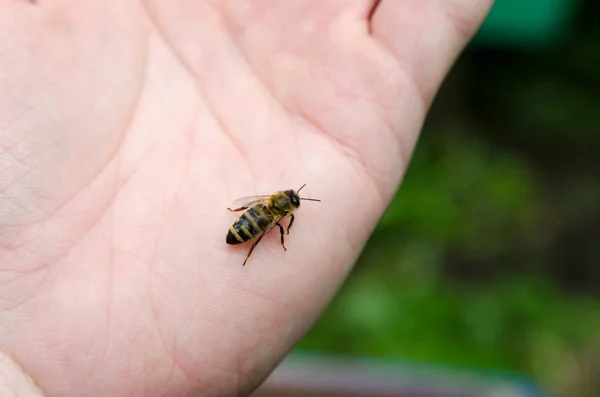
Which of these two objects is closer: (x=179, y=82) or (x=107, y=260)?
(x=107, y=260)

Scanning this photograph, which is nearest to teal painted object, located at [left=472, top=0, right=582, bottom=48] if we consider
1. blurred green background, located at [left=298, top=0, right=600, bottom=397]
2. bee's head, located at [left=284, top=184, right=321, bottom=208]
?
blurred green background, located at [left=298, top=0, right=600, bottom=397]

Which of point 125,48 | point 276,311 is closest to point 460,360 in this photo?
point 276,311

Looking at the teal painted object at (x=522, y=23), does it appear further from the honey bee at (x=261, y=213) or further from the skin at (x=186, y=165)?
the honey bee at (x=261, y=213)

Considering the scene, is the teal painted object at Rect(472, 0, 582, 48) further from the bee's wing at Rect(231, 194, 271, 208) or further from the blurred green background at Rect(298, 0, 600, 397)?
the bee's wing at Rect(231, 194, 271, 208)

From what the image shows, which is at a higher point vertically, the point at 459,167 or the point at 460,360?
the point at 459,167

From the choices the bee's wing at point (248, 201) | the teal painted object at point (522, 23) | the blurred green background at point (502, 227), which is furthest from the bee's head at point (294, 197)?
the teal painted object at point (522, 23)

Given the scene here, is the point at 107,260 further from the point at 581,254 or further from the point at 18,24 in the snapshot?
the point at 581,254
